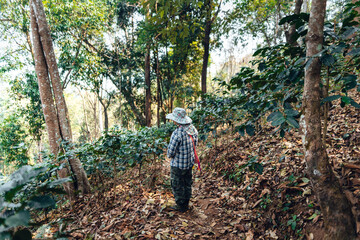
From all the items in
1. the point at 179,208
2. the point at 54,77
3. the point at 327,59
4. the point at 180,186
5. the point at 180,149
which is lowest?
the point at 179,208

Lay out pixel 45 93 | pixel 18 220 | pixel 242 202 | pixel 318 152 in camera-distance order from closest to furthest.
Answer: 1. pixel 18 220
2. pixel 318 152
3. pixel 242 202
4. pixel 45 93

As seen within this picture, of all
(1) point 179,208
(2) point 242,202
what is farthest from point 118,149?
(2) point 242,202

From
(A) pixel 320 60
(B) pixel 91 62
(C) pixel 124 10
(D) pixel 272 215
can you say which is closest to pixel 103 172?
(D) pixel 272 215

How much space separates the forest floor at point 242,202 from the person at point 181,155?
0.38 m

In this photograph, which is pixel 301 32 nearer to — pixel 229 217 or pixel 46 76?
pixel 229 217

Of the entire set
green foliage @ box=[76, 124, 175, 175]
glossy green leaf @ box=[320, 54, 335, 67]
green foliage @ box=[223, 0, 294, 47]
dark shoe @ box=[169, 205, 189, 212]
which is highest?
green foliage @ box=[223, 0, 294, 47]

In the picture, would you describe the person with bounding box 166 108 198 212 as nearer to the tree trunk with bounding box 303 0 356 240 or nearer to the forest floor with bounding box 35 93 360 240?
the forest floor with bounding box 35 93 360 240

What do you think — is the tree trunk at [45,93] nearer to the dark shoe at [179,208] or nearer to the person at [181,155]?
the dark shoe at [179,208]

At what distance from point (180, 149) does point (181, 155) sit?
4.7 inches

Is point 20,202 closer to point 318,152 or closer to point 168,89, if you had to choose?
point 318,152

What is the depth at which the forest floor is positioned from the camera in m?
2.55

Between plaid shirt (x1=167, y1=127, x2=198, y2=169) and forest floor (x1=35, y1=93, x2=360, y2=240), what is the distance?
1022mm

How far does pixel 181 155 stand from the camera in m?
3.69

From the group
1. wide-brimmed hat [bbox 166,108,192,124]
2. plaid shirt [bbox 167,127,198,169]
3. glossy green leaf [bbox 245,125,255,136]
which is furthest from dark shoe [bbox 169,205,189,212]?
glossy green leaf [bbox 245,125,255,136]
